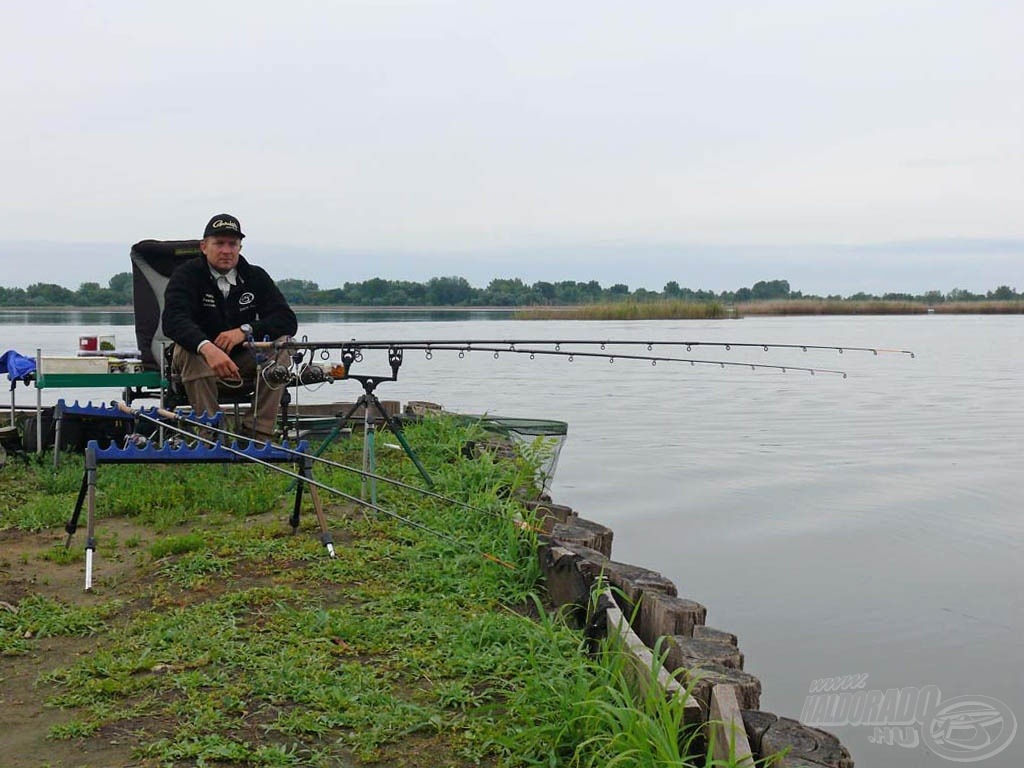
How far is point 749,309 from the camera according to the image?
179ft

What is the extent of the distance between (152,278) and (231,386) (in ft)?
6.30

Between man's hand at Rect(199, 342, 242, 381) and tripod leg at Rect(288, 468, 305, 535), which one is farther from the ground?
man's hand at Rect(199, 342, 242, 381)

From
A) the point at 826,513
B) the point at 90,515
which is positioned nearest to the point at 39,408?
the point at 90,515

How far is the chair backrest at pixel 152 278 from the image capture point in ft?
A: 27.4

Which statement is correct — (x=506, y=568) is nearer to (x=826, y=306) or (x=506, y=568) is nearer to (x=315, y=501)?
(x=315, y=501)

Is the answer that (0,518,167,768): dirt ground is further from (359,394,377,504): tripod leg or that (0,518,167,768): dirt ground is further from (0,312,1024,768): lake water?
(0,312,1024,768): lake water

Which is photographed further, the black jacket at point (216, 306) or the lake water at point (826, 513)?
the black jacket at point (216, 306)

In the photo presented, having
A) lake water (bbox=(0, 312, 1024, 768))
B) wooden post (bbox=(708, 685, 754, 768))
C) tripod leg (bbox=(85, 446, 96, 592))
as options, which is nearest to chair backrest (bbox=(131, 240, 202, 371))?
lake water (bbox=(0, 312, 1024, 768))

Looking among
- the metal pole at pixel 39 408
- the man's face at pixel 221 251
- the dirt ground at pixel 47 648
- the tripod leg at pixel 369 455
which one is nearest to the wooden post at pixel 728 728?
the dirt ground at pixel 47 648

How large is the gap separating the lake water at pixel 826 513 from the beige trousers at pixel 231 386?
2416 mm

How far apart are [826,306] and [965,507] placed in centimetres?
4331

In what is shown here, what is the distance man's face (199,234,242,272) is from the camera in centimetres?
670

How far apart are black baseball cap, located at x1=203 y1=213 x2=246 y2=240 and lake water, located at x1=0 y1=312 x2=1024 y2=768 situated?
10.4ft

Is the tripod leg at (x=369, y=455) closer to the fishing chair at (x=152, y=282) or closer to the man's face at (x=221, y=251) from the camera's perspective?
the man's face at (x=221, y=251)
